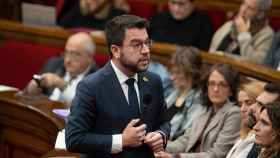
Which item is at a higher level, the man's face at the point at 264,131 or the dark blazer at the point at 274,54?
the dark blazer at the point at 274,54

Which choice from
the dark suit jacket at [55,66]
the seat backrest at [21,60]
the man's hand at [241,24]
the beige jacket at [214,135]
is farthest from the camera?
the seat backrest at [21,60]

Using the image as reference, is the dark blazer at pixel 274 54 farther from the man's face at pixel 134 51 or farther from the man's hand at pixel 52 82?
the man's face at pixel 134 51

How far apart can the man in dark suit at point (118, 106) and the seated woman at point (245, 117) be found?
56 centimetres

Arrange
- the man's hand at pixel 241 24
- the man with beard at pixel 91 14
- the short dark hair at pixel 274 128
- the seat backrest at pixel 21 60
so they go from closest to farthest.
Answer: the short dark hair at pixel 274 128 → the man's hand at pixel 241 24 → the seat backrest at pixel 21 60 → the man with beard at pixel 91 14

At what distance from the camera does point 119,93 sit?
6.66ft

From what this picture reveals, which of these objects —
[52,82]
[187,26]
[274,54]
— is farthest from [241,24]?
[52,82]

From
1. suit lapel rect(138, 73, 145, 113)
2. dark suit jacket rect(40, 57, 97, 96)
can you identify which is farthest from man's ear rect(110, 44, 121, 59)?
dark suit jacket rect(40, 57, 97, 96)

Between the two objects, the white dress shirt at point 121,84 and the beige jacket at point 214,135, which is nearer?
the white dress shirt at point 121,84

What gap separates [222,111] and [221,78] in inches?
6.1

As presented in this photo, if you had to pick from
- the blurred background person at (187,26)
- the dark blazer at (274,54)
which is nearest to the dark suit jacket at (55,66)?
the blurred background person at (187,26)

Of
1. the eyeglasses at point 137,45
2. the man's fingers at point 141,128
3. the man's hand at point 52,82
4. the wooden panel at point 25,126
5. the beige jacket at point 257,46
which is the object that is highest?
the eyeglasses at point 137,45

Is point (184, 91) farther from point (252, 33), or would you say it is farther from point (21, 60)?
point (21, 60)

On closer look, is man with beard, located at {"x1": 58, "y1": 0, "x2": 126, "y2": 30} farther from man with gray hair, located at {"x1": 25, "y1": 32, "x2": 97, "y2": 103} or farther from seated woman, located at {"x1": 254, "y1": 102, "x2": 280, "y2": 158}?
seated woman, located at {"x1": 254, "y1": 102, "x2": 280, "y2": 158}

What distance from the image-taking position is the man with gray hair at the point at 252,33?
3521 millimetres
